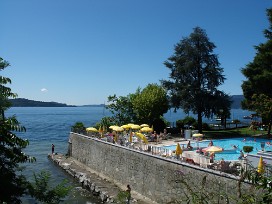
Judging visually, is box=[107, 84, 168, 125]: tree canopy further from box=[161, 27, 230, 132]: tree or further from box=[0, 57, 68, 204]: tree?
box=[0, 57, 68, 204]: tree

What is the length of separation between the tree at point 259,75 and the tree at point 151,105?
9.65m

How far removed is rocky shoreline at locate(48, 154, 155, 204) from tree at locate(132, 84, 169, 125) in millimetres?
10368

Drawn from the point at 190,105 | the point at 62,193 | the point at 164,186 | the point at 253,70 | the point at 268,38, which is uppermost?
the point at 268,38

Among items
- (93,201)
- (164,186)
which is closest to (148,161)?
(164,186)

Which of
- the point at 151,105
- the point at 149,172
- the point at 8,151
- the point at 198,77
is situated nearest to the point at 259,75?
the point at 198,77

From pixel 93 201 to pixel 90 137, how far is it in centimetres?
945

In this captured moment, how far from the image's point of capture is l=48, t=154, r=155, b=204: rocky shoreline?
22656 mm

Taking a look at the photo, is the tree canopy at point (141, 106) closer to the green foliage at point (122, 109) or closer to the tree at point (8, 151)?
Result: the green foliage at point (122, 109)

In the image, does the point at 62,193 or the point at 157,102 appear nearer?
the point at 62,193

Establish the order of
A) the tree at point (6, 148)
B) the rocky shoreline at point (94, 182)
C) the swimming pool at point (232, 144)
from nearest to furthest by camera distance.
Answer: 1. the tree at point (6, 148)
2. the rocky shoreline at point (94, 182)
3. the swimming pool at point (232, 144)

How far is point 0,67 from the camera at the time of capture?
30.5ft

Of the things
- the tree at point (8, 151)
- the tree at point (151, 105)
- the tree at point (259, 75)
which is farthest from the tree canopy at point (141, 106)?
the tree at point (8, 151)

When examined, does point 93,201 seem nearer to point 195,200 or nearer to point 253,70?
point 195,200

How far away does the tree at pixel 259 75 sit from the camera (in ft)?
114
